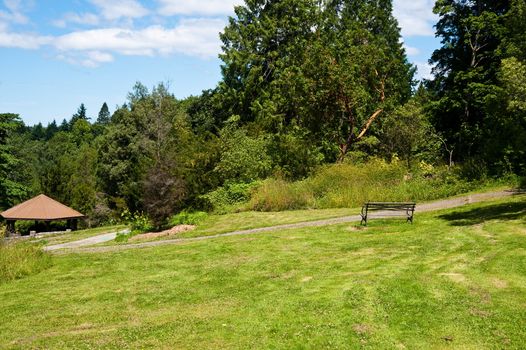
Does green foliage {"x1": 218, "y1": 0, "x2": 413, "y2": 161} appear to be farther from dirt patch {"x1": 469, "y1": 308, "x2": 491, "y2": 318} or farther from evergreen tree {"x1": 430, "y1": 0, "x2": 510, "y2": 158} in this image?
dirt patch {"x1": 469, "y1": 308, "x2": 491, "y2": 318}

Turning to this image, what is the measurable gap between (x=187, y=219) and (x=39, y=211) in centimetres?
1989

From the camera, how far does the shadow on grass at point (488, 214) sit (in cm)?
1362

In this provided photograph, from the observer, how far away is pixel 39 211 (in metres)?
35.1

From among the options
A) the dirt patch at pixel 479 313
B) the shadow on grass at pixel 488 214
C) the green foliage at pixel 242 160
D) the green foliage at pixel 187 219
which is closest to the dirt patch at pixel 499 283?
the dirt patch at pixel 479 313

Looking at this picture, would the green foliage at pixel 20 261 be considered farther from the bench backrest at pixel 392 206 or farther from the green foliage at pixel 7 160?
the green foliage at pixel 7 160

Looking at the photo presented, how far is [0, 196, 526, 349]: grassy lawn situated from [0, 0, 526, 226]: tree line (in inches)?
231

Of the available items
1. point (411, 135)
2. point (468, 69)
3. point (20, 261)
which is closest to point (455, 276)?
point (20, 261)

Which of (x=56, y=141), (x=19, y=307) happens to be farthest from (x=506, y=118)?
(x=56, y=141)

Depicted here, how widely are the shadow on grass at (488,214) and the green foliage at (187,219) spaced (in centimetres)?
984

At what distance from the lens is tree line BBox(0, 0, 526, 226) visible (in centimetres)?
2244

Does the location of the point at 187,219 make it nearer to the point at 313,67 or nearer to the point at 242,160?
the point at 242,160

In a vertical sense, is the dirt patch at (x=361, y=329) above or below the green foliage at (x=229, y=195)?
below

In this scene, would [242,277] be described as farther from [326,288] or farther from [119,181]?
[119,181]

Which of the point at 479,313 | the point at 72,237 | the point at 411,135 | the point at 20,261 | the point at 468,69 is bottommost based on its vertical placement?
the point at 72,237
